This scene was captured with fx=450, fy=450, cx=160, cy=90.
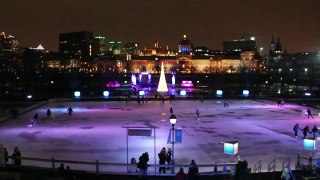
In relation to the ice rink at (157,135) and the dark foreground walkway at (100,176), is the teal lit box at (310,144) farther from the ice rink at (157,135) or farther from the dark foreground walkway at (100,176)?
the dark foreground walkway at (100,176)

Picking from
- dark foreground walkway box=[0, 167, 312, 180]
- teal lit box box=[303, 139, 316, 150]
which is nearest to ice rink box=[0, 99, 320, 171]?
teal lit box box=[303, 139, 316, 150]

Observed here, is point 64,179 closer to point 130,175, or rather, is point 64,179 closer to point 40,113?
Answer: point 130,175

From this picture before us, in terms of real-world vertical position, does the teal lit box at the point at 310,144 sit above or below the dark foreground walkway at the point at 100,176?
above

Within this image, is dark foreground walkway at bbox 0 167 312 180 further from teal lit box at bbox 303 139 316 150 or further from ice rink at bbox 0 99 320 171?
teal lit box at bbox 303 139 316 150

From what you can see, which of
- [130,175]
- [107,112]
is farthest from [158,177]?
[107,112]

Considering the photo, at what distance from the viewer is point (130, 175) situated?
16.8 metres

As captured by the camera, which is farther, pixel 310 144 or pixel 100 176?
pixel 310 144

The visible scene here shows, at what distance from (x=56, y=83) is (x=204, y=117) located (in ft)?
256

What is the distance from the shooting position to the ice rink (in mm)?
23172

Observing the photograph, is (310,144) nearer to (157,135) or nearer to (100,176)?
(100,176)

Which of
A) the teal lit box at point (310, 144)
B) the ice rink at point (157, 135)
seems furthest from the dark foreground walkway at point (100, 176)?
the teal lit box at point (310, 144)

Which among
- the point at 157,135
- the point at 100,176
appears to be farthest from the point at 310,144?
the point at 157,135

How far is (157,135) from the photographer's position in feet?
97.2

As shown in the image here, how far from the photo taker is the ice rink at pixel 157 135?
912 inches
